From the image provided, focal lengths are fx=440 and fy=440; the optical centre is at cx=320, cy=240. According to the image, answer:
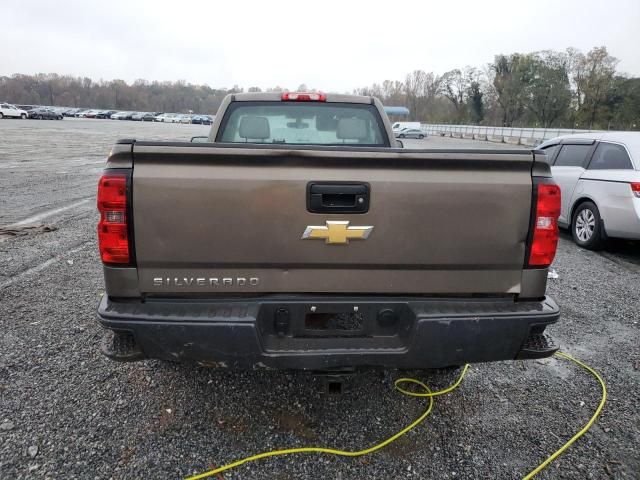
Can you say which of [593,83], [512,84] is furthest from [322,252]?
[512,84]

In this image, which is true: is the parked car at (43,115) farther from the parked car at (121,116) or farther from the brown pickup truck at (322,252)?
the brown pickup truck at (322,252)

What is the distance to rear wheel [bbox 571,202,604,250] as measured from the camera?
643cm

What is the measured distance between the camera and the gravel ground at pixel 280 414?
93.6 inches

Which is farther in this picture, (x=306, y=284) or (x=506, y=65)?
(x=506, y=65)

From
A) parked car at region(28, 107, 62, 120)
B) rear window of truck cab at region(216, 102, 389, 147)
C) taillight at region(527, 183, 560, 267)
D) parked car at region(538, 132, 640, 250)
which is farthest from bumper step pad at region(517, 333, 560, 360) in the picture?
parked car at region(28, 107, 62, 120)

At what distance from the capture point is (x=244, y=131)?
13.2 feet

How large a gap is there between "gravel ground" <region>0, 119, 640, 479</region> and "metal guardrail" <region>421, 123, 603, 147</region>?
33382 mm

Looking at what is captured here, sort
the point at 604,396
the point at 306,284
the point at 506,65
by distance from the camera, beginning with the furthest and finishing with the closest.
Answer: the point at 506,65
the point at 604,396
the point at 306,284

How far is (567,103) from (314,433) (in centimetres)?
6427

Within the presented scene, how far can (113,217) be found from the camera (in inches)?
83.4

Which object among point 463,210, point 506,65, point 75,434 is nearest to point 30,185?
point 75,434

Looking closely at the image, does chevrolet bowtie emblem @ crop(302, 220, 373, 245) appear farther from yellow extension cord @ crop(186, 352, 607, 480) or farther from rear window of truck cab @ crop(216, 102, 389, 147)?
rear window of truck cab @ crop(216, 102, 389, 147)

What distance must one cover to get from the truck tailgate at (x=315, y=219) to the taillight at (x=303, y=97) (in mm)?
2074

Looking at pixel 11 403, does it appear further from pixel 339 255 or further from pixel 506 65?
pixel 506 65
